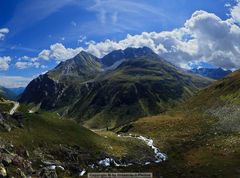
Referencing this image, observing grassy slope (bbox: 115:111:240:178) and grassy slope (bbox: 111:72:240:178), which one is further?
grassy slope (bbox: 111:72:240:178)

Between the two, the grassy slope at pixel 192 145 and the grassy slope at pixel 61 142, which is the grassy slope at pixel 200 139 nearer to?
the grassy slope at pixel 192 145

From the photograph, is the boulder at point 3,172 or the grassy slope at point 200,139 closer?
the boulder at point 3,172

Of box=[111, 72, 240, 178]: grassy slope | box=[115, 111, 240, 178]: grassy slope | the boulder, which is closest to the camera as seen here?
the boulder

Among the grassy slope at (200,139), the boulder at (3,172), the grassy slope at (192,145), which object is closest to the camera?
the boulder at (3,172)

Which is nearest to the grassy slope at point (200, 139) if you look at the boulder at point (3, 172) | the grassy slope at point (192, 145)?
the grassy slope at point (192, 145)

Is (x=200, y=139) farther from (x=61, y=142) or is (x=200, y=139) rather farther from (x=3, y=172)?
(x=3, y=172)

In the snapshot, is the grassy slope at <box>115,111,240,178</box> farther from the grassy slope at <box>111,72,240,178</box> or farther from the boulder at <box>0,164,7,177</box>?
the boulder at <box>0,164,7,177</box>

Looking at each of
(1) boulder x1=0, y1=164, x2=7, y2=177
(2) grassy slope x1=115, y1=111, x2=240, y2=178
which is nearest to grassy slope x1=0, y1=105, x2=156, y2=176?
(2) grassy slope x1=115, y1=111, x2=240, y2=178

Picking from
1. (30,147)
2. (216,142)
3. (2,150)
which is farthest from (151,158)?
(2,150)

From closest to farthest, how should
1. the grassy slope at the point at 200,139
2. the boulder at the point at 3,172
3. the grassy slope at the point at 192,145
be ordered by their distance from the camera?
the boulder at the point at 3,172, the grassy slope at the point at 192,145, the grassy slope at the point at 200,139

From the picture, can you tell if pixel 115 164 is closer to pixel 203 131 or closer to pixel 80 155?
pixel 80 155

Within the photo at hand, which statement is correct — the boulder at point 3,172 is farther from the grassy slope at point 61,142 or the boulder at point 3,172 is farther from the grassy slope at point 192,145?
the grassy slope at point 192,145
